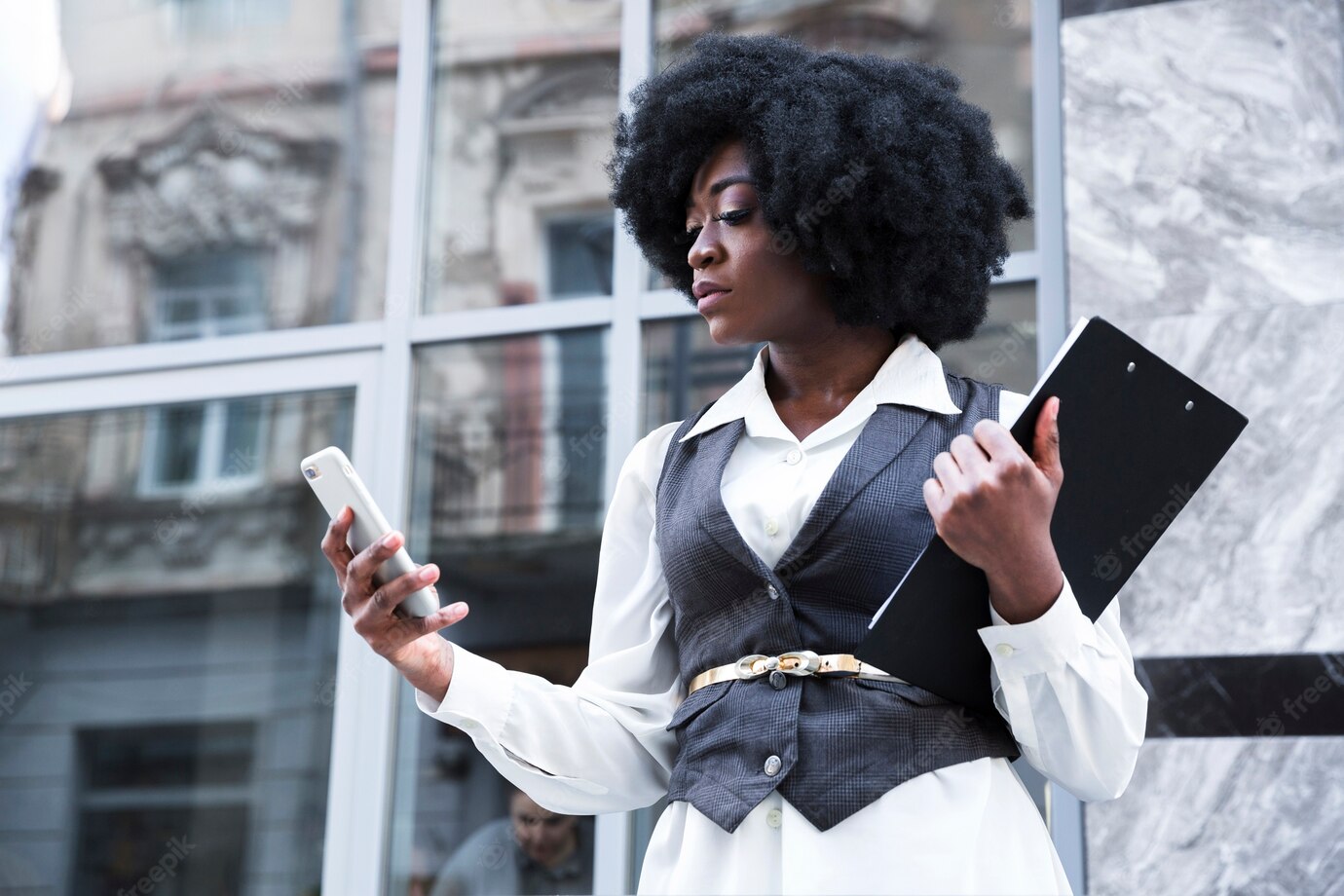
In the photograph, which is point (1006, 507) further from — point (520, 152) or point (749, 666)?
point (520, 152)

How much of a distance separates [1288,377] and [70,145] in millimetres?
3749

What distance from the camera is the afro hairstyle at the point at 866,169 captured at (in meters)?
1.90

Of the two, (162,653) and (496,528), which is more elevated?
(496,528)

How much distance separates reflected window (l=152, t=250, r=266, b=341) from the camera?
4504 millimetres

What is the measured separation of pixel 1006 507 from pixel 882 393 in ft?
1.37

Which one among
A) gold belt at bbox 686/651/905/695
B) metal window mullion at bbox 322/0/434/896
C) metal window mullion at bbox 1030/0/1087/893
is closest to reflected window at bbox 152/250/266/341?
metal window mullion at bbox 322/0/434/896

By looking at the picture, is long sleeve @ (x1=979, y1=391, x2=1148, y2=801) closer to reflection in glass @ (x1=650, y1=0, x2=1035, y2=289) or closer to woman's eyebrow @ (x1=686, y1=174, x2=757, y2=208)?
woman's eyebrow @ (x1=686, y1=174, x2=757, y2=208)

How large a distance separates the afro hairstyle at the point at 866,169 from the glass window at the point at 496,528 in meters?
1.87

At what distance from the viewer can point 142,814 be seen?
429 centimetres

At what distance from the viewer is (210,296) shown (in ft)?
15.0

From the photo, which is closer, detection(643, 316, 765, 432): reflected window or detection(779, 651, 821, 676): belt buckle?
detection(779, 651, 821, 676): belt buckle

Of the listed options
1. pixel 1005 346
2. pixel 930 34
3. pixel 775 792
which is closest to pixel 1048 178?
pixel 1005 346

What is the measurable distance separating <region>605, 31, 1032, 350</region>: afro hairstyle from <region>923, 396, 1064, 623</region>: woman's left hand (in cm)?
47

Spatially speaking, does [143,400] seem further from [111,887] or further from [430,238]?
[111,887]
